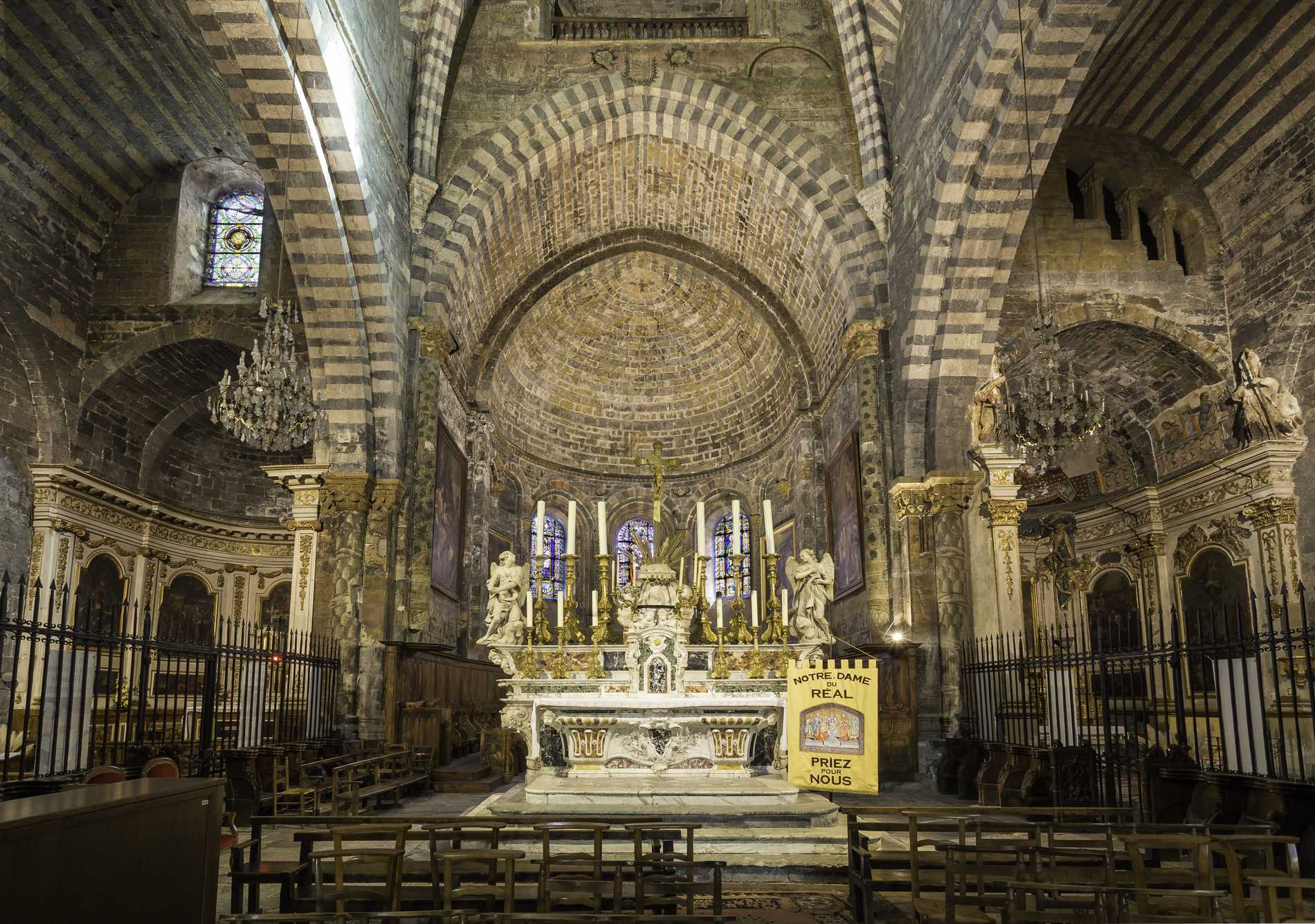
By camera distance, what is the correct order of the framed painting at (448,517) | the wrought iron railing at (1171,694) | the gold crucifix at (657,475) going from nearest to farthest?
the wrought iron railing at (1171,694) < the gold crucifix at (657,475) < the framed painting at (448,517)

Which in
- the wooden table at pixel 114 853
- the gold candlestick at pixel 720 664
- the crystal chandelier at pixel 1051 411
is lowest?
the wooden table at pixel 114 853

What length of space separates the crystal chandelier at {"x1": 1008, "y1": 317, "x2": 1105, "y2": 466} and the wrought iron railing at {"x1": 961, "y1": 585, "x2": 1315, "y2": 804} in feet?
7.37

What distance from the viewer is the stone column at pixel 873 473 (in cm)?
1520

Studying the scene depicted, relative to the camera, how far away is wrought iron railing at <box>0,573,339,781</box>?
748 cm

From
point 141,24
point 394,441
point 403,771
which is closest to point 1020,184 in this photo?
point 394,441

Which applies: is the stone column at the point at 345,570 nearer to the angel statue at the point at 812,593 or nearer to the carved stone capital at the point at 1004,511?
the angel statue at the point at 812,593

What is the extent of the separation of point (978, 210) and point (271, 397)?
362 inches

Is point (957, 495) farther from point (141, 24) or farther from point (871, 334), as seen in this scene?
point (141, 24)

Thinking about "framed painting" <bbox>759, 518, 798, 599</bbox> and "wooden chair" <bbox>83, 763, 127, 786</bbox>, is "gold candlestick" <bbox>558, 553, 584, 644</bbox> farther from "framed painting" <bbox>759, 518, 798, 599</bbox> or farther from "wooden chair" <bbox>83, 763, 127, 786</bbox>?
"framed painting" <bbox>759, 518, 798, 599</bbox>

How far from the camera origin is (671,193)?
20016 millimetres

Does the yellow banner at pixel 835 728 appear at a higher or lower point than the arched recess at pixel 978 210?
lower

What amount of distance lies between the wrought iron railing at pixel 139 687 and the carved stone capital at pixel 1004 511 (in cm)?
950

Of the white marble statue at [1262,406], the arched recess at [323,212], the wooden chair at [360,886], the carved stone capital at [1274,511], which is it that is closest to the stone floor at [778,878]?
the wooden chair at [360,886]

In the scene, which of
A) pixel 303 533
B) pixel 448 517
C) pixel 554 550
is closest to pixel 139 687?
pixel 303 533
